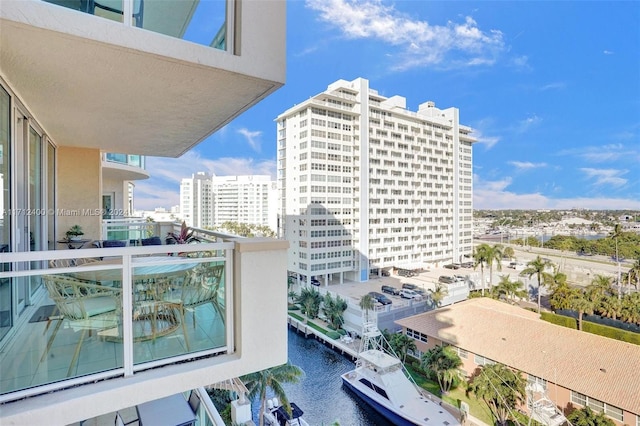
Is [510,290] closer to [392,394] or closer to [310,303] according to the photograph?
[310,303]

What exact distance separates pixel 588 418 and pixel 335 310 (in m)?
15.0

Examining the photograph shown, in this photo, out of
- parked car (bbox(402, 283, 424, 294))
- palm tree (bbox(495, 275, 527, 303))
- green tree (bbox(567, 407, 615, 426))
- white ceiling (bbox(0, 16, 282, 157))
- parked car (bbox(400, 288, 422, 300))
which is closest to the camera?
white ceiling (bbox(0, 16, 282, 157))

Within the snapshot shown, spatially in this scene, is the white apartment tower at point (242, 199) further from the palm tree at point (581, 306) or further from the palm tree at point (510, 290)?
the palm tree at point (581, 306)

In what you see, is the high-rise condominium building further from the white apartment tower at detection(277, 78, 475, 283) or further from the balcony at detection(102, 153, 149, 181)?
the balcony at detection(102, 153, 149, 181)

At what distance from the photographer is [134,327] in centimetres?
259

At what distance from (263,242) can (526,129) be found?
88305 millimetres

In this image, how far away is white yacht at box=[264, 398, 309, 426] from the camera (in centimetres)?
1342

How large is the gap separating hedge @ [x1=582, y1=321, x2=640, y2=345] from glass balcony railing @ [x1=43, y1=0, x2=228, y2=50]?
26209 millimetres

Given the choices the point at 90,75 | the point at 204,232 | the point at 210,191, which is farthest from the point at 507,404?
the point at 210,191

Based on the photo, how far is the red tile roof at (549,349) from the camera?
39.7 ft

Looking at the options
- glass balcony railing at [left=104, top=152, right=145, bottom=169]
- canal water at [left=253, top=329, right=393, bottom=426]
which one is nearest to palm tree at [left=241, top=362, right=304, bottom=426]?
canal water at [left=253, top=329, right=393, bottom=426]

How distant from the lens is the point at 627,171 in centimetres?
6781

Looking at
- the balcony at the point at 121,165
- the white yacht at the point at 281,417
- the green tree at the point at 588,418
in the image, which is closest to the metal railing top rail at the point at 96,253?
the balcony at the point at 121,165

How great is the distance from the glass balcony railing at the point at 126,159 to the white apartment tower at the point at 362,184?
2050 centimetres
